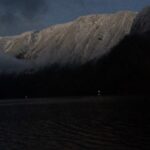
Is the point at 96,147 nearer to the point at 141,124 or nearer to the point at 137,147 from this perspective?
the point at 137,147

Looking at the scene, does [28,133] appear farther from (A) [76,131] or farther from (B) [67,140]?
(B) [67,140]

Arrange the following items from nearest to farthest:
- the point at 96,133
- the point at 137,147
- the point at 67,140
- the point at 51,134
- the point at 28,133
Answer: the point at 137,147 < the point at 67,140 < the point at 96,133 < the point at 51,134 < the point at 28,133

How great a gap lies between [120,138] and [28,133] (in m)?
28.2

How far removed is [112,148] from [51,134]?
91.9 feet

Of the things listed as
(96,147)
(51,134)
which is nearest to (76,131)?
(51,134)

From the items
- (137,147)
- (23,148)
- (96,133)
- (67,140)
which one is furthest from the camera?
(96,133)

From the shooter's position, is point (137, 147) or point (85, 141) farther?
point (85, 141)

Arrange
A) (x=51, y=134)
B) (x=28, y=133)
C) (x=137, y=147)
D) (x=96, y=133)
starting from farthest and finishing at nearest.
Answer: (x=28, y=133) → (x=51, y=134) → (x=96, y=133) → (x=137, y=147)

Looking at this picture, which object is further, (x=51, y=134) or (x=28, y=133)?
(x=28, y=133)

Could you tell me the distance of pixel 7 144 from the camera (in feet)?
262

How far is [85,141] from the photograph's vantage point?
74625 mm

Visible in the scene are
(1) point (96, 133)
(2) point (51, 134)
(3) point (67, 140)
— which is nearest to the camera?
(3) point (67, 140)

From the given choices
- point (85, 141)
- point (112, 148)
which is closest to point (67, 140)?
point (85, 141)

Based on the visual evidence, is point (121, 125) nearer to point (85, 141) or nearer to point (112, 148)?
point (85, 141)
